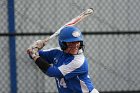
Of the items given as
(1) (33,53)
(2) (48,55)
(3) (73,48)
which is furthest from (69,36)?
(2) (48,55)

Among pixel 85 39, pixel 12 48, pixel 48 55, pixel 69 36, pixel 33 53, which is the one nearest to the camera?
pixel 69 36

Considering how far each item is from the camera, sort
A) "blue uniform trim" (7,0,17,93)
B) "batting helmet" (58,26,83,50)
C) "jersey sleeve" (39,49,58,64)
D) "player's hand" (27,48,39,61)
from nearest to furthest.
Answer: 1. "batting helmet" (58,26,83,50)
2. "player's hand" (27,48,39,61)
3. "jersey sleeve" (39,49,58,64)
4. "blue uniform trim" (7,0,17,93)

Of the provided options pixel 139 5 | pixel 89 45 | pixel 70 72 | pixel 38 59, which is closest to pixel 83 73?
pixel 70 72

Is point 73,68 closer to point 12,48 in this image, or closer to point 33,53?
point 33,53

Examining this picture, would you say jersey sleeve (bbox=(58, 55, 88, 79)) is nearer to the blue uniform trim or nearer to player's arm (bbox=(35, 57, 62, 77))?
player's arm (bbox=(35, 57, 62, 77))

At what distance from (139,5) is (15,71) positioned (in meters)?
1.65

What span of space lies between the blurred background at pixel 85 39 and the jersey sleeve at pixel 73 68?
4.31ft

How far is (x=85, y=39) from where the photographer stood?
5910mm

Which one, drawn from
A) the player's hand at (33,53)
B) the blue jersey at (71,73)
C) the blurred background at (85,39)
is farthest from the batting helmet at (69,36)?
the blurred background at (85,39)

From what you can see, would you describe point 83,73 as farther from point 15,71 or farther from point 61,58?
point 15,71

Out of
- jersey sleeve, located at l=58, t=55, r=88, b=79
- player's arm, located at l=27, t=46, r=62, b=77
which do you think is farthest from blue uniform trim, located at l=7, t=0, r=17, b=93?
jersey sleeve, located at l=58, t=55, r=88, b=79

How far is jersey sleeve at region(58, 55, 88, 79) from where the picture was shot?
4484mm

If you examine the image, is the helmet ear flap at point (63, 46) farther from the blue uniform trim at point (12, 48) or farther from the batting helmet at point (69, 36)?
the blue uniform trim at point (12, 48)

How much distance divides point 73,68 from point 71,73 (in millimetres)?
47
